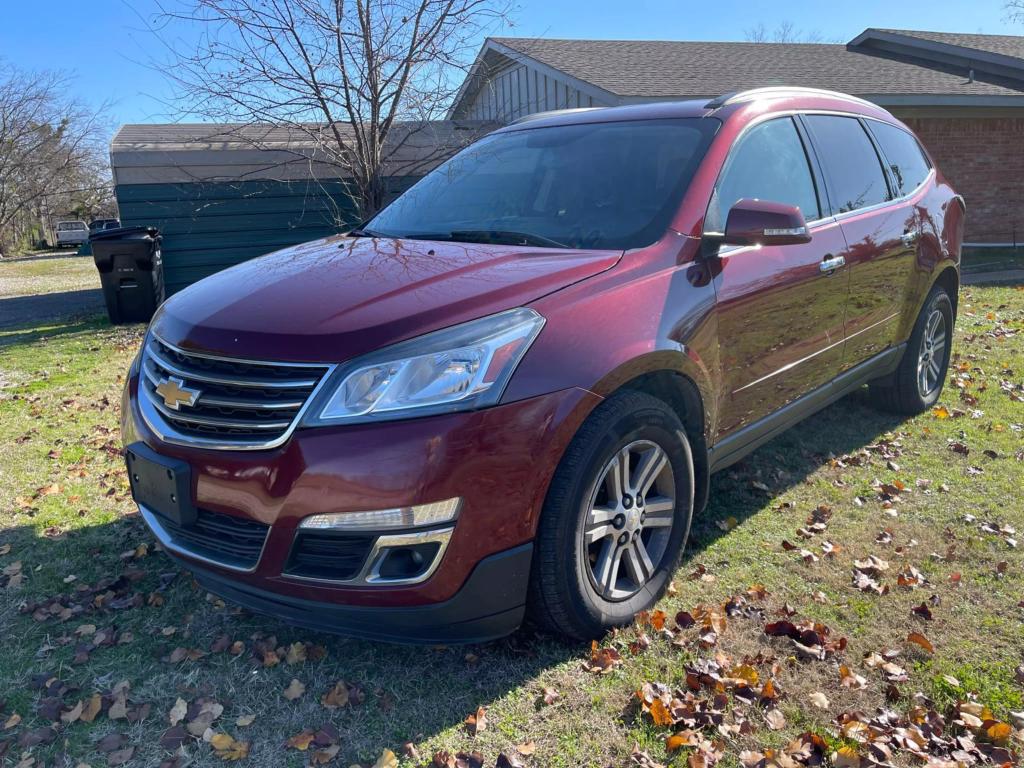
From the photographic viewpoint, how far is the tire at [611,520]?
8.38ft

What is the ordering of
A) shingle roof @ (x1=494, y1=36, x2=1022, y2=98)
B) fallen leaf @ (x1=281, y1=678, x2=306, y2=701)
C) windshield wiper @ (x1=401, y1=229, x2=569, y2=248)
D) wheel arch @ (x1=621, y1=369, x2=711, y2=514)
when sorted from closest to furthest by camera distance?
fallen leaf @ (x1=281, y1=678, x2=306, y2=701) → wheel arch @ (x1=621, y1=369, x2=711, y2=514) → windshield wiper @ (x1=401, y1=229, x2=569, y2=248) → shingle roof @ (x1=494, y1=36, x2=1022, y2=98)

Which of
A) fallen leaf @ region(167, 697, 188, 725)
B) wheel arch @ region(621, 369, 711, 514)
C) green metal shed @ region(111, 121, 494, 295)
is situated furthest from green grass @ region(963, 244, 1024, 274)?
fallen leaf @ region(167, 697, 188, 725)

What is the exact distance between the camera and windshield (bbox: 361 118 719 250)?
10.5ft

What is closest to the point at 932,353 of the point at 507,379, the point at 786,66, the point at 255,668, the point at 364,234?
the point at 364,234

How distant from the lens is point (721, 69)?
46.8 ft

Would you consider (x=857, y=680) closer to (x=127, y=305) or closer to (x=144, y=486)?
(x=144, y=486)

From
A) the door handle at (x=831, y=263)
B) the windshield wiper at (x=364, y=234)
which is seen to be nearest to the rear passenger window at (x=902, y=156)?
the door handle at (x=831, y=263)

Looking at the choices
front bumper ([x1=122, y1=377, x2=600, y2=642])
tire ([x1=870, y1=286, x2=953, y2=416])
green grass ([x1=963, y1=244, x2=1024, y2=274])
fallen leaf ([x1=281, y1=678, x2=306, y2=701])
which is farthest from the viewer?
green grass ([x1=963, y1=244, x2=1024, y2=274])

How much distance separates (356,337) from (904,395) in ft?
13.2

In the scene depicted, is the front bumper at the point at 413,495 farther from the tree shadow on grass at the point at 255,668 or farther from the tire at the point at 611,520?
the tree shadow on grass at the point at 255,668

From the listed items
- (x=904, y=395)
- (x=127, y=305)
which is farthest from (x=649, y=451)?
(x=127, y=305)

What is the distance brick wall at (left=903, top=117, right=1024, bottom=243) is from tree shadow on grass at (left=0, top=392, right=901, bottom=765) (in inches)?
574

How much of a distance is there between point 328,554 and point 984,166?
668 inches

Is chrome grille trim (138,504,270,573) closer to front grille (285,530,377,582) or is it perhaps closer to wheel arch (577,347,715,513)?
front grille (285,530,377,582)
